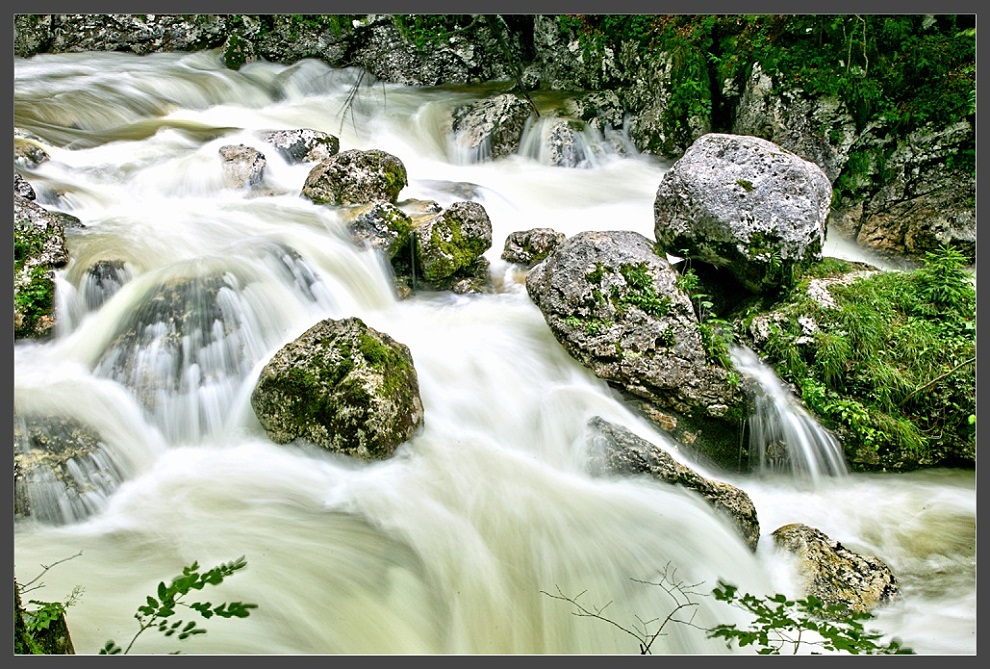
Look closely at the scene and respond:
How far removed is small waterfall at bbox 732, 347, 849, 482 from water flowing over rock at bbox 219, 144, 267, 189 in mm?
4988

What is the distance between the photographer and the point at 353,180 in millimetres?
6023

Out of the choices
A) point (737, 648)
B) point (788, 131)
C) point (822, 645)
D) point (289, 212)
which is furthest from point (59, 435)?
point (788, 131)

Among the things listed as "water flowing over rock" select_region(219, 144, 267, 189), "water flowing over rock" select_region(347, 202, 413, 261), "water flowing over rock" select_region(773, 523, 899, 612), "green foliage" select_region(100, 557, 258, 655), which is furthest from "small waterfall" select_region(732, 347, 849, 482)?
"water flowing over rock" select_region(219, 144, 267, 189)

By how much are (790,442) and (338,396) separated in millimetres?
2871

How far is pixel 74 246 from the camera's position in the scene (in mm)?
4941

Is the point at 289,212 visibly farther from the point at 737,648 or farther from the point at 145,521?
the point at 737,648

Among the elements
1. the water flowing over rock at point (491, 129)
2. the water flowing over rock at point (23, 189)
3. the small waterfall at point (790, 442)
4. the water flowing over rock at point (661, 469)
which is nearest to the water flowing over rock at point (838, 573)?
the water flowing over rock at point (661, 469)

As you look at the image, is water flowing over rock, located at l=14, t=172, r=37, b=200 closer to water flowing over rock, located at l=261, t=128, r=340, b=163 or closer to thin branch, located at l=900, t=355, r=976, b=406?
water flowing over rock, located at l=261, t=128, r=340, b=163

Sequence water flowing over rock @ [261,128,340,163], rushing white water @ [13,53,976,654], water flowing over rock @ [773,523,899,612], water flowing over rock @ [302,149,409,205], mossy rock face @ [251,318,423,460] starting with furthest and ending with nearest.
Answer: water flowing over rock @ [261,128,340,163] → water flowing over rock @ [302,149,409,205] → mossy rock face @ [251,318,423,460] → water flowing over rock @ [773,523,899,612] → rushing white water @ [13,53,976,654]

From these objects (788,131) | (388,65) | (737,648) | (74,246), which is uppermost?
(388,65)

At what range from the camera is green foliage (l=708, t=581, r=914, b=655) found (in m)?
2.72

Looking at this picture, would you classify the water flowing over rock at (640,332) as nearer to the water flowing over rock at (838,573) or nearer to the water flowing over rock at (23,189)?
the water flowing over rock at (838,573)

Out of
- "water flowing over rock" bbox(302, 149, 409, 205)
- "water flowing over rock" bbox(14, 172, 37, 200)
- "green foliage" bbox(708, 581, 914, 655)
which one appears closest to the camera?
"green foliage" bbox(708, 581, 914, 655)

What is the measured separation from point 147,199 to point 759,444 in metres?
5.58
